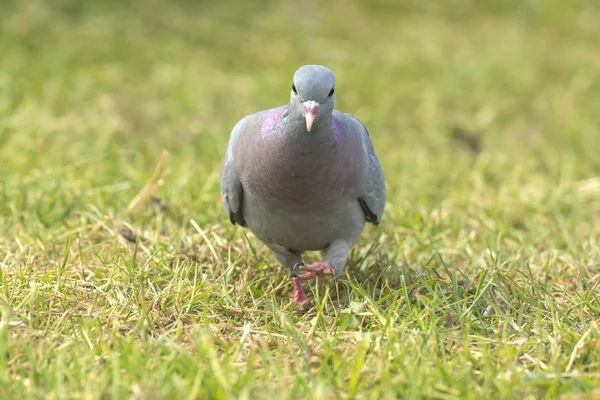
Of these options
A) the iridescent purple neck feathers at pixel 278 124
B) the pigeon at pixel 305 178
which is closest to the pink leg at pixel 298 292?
the pigeon at pixel 305 178

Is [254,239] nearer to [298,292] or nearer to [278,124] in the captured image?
[298,292]

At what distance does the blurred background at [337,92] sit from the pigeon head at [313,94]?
4.98 ft

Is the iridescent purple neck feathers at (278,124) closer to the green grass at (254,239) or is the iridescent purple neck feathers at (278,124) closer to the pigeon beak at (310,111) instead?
the pigeon beak at (310,111)

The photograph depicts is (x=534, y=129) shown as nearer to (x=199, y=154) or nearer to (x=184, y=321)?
(x=199, y=154)

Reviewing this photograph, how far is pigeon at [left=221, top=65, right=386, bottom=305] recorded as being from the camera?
3.46 metres

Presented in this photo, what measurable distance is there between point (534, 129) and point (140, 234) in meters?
4.64

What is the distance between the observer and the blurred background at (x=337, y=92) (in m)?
5.37

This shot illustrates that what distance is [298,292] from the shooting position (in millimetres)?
3945

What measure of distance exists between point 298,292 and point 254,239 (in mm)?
792

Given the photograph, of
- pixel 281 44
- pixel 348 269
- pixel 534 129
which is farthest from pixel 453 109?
pixel 348 269

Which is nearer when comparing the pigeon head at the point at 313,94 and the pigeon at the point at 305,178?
the pigeon head at the point at 313,94

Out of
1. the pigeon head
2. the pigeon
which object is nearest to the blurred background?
the pigeon

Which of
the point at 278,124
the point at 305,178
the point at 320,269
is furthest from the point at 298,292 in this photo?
the point at 278,124

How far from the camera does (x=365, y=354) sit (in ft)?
10.3
